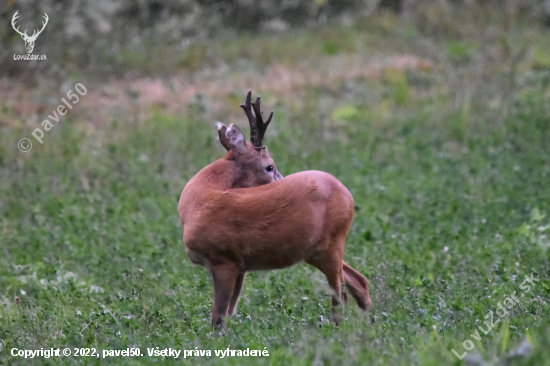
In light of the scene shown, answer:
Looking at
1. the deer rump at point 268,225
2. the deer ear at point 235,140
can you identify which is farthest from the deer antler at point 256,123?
the deer rump at point 268,225

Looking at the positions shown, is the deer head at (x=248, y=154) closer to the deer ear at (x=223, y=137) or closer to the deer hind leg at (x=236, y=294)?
the deer ear at (x=223, y=137)

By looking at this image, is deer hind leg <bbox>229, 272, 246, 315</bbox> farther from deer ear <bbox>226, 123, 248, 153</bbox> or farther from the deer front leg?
deer ear <bbox>226, 123, 248, 153</bbox>

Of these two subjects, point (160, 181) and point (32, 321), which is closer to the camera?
point (32, 321)

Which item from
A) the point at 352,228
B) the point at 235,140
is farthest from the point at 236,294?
the point at 352,228

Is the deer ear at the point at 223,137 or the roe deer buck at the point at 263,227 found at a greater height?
the deer ear at the point at 223,137

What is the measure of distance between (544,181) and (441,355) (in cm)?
703

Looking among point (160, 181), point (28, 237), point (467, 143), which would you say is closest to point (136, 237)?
point (28, 237)

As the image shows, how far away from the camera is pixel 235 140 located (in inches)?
265

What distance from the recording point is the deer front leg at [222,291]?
615 centimetres

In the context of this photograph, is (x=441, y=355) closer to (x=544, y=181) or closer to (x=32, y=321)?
(x=32, y=321)

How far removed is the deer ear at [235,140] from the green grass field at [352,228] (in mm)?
1373

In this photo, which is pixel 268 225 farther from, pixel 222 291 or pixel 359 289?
pixel 359 289

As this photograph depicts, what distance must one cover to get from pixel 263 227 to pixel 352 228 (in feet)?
12.3

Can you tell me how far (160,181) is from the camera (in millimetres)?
11953
